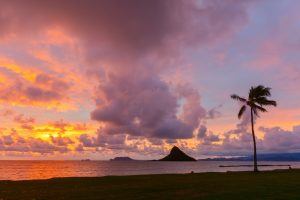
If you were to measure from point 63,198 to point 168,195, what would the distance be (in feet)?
23.6

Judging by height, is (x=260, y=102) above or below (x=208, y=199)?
above

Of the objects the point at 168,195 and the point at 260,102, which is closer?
the point at 168,195

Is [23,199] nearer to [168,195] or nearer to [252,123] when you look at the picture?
[168,195]

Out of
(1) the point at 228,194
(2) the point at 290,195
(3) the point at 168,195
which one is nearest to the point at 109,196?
(3) the point at 168,195

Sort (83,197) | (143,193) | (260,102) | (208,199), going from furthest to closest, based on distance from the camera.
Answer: (260,102) < (143,193) < (83,197) < (208,199)

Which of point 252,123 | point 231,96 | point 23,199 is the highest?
point 231,96

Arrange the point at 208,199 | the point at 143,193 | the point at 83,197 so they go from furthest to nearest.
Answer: the point at 143,193 → the point at 83,197 → the point at 208,199

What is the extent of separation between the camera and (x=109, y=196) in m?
25.8

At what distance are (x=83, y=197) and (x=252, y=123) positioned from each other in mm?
47087

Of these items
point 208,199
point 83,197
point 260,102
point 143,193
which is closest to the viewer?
point 208,199

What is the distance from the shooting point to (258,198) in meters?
24.5

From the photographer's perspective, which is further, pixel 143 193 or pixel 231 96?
pixel 231 96

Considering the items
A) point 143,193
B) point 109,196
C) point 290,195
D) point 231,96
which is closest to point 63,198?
point 109,196

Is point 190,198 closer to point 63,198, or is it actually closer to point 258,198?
point 258,198
